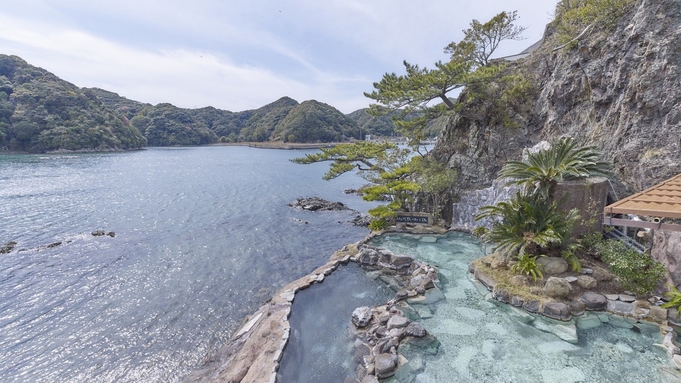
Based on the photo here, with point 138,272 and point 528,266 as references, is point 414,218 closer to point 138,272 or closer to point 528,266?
point 528,266

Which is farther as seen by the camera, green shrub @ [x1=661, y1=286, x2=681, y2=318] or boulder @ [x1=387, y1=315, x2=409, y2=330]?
boulder @ [x1=387, y1=315, x2=409, y2=330]

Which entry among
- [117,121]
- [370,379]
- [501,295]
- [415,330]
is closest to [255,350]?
[370,379]

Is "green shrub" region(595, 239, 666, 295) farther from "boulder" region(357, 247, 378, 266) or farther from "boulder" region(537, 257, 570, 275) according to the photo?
"boulder" region(357, 247, 378, 266)

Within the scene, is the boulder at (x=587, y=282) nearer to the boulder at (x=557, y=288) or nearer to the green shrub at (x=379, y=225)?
the boulder at (x=557, y=288)

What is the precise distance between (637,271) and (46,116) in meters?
96.6

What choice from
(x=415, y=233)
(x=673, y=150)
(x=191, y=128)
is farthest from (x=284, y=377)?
(x=191, y=128)

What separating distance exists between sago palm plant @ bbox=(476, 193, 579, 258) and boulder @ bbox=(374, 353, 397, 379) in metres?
5.12

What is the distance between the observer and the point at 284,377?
236 inches

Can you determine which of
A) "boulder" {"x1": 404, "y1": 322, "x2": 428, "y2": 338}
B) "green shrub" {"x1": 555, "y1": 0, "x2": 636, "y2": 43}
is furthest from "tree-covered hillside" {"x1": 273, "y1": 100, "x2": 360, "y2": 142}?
"boulder" {"x1": 404, "y1": 322, "x2": 428, "y2": 338}

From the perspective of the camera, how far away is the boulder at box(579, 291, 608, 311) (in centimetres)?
719

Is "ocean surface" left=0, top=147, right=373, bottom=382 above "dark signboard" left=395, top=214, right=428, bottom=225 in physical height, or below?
below

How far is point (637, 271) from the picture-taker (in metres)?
6.93

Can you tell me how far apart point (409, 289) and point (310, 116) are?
10578 cm

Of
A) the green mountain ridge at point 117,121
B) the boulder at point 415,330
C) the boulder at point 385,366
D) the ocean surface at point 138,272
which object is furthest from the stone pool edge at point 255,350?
the green mountain ridge at point 117,121
